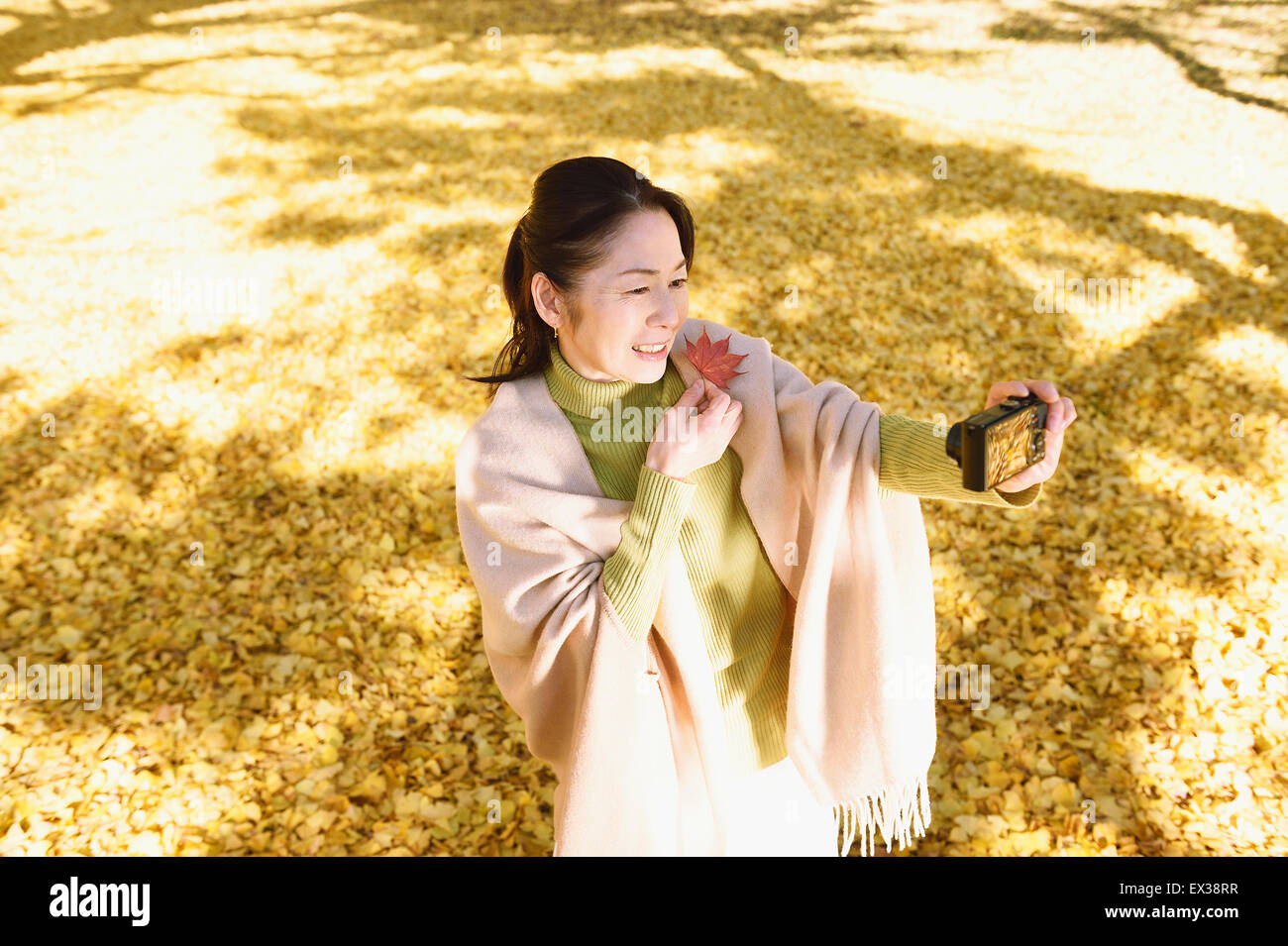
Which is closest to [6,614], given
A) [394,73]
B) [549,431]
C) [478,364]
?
[478,364]

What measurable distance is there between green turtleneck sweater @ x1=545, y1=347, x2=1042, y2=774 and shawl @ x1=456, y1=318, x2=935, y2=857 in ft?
0.16

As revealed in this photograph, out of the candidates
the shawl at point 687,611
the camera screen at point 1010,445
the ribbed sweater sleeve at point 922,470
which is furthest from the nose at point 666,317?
the camera screen at point 1010,445

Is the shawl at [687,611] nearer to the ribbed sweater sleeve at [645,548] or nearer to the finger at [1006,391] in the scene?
the ribbed sweater sleeve at [645,548]

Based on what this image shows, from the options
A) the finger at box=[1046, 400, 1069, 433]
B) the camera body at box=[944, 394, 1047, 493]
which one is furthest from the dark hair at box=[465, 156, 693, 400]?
the finger at box=[1046, 400, 1069, 433]

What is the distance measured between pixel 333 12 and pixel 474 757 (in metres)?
11.0

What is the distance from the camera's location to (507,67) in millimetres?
9656

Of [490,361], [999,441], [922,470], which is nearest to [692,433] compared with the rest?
[922,470]

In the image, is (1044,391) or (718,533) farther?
(718,533)

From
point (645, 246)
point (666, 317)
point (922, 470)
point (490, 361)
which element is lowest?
point (490, 361)

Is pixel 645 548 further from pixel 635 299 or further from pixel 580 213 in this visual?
pixel 580 213

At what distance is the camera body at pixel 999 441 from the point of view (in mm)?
1645

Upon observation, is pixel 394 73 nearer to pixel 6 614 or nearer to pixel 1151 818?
pixel 6 614

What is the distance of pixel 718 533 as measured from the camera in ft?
7.05

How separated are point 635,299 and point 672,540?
1.88 feet
